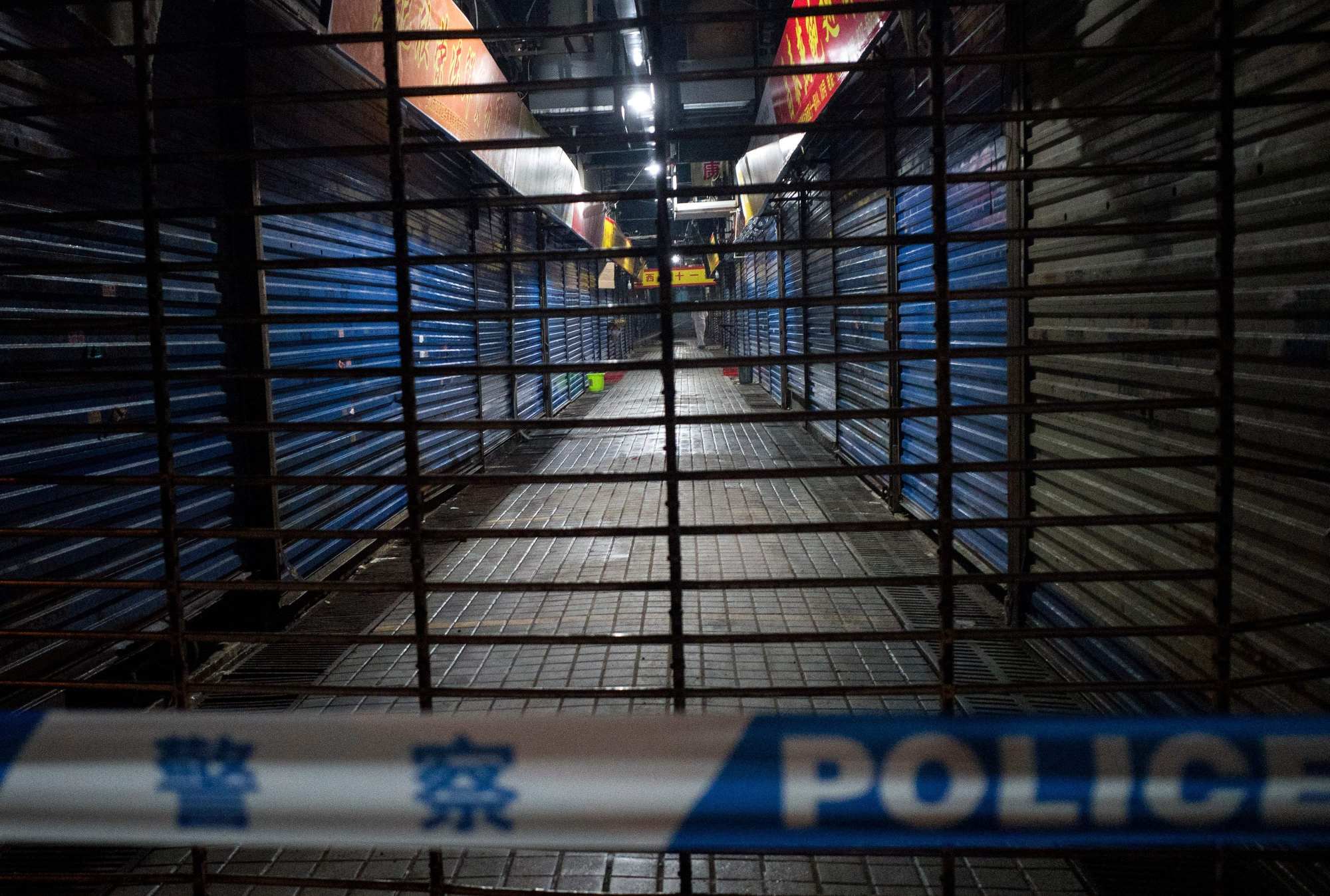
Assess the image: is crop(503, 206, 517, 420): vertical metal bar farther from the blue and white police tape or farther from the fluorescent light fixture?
the blue and white police tape

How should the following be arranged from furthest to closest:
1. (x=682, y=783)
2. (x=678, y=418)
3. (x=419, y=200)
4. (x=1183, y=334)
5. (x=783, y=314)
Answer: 1. (x=783, y=314)
2. (x=1183, y=334)
3. (x=678, y=418)
4. (x=419, y=200)
5. (x=682, y=783)

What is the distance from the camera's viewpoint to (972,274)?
5918 mm

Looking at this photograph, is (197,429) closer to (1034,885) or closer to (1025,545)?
(1034,885)

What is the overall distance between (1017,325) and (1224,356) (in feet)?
8.72

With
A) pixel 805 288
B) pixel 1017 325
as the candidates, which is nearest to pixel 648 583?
pixel 1017 325

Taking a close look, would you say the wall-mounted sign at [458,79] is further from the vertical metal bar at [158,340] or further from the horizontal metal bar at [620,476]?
the horizontal metal bar at [620,476]

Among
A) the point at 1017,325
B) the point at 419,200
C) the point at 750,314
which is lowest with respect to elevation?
the point at 1017,325

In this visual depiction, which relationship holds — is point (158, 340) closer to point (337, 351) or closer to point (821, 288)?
point (337, 351)

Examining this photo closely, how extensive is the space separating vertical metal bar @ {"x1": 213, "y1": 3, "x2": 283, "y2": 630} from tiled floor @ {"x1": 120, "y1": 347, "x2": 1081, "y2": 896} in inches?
40.1

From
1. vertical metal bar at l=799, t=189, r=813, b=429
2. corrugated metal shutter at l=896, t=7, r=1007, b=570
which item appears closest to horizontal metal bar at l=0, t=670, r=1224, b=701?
corrugated metal shutter at l=896, t=7, r=1007, b=570

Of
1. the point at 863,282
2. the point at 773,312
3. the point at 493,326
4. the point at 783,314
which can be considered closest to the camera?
the point at 863,282

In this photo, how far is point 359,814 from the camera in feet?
5.31

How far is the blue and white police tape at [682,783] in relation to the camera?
157cm

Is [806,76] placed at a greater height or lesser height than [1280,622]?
greater
